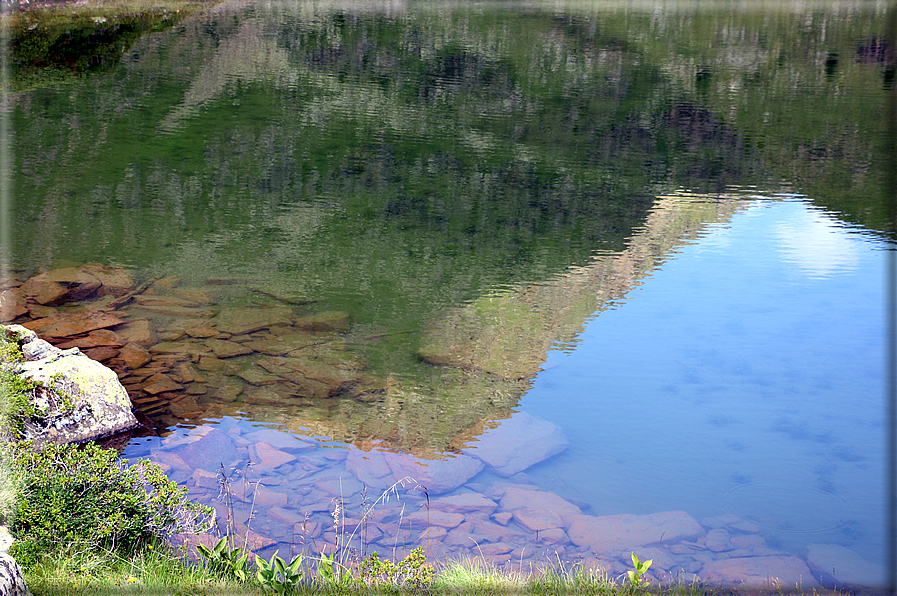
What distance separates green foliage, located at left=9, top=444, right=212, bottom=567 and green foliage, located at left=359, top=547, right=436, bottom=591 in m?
2.09

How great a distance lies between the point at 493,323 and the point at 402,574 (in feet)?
24.2

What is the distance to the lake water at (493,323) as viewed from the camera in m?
8.12

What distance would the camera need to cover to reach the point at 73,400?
8961 mm

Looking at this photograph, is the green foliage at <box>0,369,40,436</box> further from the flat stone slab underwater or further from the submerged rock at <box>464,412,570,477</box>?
the submerged rock at <box>464,412,570,477</box>

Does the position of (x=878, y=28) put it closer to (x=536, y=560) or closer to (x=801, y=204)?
(x=801, y=204)

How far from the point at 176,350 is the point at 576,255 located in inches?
389

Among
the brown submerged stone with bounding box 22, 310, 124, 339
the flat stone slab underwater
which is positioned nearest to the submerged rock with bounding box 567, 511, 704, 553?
the flat stone slab underwater

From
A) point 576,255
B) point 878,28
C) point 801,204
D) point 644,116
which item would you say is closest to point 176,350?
point 576,255

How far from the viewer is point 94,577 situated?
231 inches

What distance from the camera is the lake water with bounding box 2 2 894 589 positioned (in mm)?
8125

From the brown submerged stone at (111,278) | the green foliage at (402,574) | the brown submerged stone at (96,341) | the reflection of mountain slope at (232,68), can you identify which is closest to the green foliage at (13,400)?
the brown submerged stone at (96,341)

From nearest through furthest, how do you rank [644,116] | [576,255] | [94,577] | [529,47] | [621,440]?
[94,577] < [621,440] < [576,255] < [644,116] < [529,47]

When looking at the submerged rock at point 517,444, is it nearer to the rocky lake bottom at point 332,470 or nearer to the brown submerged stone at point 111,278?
the rocky lake bottom at point 332,470

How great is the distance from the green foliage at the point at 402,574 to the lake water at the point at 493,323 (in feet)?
3.41
